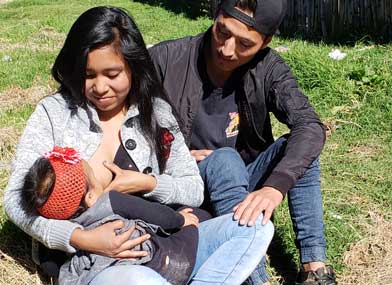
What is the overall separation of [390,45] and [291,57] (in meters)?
1.25

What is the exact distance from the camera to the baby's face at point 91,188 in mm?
2428

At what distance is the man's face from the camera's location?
2842 millimetres

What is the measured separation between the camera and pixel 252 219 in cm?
261

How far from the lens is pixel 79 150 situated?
2.65m

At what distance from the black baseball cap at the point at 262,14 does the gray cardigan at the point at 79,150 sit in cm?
49

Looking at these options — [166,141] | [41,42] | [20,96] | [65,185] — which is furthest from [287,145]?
[41,42]

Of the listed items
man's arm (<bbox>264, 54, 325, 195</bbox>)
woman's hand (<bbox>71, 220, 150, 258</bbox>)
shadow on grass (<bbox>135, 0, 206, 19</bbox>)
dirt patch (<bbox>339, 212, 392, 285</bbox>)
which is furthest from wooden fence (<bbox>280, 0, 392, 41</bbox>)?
woman's hand (<bbox>71, 220, 150, 258</bbox>)

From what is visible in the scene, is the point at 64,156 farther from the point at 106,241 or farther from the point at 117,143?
the point at 117,143

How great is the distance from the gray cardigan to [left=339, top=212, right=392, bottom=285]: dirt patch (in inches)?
35.8

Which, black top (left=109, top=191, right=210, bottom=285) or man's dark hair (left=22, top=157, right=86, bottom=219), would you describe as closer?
man's dark hair (left=22, top=157, right=86, bottom=219)

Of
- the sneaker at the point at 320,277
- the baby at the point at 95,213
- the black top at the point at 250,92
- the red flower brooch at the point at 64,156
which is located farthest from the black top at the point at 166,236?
the sneaker at the point at 320,277

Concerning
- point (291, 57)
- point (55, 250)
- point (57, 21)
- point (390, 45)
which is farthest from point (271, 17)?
point (57, 21)

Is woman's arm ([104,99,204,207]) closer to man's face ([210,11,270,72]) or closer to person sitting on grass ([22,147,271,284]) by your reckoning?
person sitting on grass ([22,147,271,284])

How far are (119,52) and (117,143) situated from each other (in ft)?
1.24
